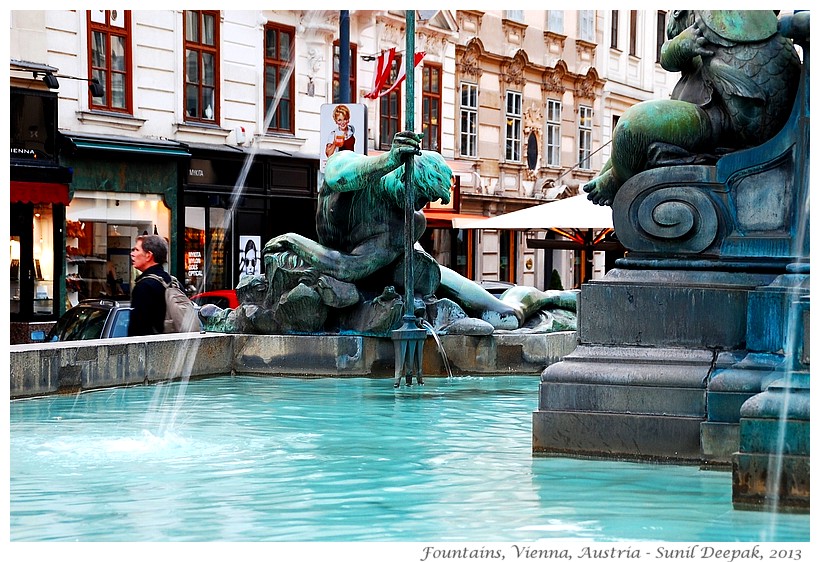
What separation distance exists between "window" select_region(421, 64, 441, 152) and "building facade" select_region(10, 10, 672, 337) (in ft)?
0.14

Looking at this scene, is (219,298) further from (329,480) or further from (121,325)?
(329,480)

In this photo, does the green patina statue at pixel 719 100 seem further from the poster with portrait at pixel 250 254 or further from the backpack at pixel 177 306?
the poster with portrait at pixel 250 254

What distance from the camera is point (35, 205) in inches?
905

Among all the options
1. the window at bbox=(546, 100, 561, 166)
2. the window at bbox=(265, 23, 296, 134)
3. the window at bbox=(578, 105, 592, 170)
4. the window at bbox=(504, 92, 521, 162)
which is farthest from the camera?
the window at bbox=(578, 105, 592, 170)

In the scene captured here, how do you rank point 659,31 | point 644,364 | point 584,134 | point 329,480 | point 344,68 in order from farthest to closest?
point 659,31 → point 584,134 → point 344,68 → point 644,364 → point 329,480

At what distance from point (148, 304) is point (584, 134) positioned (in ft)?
106

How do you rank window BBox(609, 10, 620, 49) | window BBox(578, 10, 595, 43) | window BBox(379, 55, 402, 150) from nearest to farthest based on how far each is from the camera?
→ 1. window BBox(379, 55, 402, 150)
2. window BBox(578, 10, 595, 43)
3. window BBox(609, 10, 620, 49)

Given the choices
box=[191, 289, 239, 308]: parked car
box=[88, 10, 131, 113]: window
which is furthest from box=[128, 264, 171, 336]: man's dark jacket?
box=[88, 10, 131, 113]: window

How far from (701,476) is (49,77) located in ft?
58.6

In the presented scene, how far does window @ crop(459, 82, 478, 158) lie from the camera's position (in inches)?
1405

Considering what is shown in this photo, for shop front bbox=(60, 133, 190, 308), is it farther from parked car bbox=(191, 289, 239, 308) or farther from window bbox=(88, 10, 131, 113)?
parked car bbox=(191, 289, 239, 308)

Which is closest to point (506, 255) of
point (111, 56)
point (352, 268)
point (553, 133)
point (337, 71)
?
point (553, 133)

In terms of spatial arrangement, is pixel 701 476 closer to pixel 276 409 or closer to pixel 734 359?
pixel 734 359

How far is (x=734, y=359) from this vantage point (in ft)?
22.5
